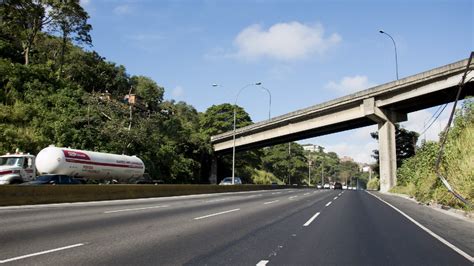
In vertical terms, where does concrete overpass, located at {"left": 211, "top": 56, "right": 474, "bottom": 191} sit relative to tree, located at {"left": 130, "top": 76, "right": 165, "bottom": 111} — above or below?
below

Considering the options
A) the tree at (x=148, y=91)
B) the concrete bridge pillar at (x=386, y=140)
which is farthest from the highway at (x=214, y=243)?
Result: the tree at (x=148, y=91)

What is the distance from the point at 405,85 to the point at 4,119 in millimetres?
A: 40163

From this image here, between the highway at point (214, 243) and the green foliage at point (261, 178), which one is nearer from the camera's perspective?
the highway at point (214, 243)

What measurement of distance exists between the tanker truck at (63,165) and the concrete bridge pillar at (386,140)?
26.4 meters

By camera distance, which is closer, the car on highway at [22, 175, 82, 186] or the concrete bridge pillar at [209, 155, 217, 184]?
the car on highway at [22, 175, 82, 186]

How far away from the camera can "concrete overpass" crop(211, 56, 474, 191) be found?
1556 inches

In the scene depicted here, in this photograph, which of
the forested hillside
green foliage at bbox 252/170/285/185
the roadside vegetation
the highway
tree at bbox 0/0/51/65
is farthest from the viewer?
green foliage at bbox 252/170/285/185

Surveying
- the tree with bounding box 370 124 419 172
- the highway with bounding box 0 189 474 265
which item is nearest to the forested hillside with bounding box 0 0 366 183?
the tree with bounding box 370 124 419 172

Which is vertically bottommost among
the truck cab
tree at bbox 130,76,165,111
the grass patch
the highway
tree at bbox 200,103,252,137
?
the highway

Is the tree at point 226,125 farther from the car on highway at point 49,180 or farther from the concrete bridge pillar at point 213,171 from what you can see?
the car on highway at point 49,180

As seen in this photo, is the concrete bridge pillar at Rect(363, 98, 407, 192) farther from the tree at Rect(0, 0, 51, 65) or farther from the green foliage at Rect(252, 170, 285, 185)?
the green foliage at Rect(252, 170, 285, 185)

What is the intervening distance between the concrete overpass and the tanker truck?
2436 cm

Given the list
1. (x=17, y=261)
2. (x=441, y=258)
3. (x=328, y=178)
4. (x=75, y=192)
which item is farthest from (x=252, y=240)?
(x=328, y=178)

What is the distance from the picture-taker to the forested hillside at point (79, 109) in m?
44.2
